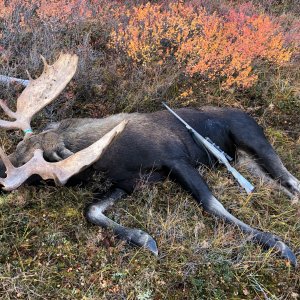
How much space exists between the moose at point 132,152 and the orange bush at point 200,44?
3.91ft

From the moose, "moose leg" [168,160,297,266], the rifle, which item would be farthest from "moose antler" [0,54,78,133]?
"moose leg" [168,160,297,266]

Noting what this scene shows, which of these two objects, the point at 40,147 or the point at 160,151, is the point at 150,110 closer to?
the point at 160,151

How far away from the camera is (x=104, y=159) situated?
4.34 meters

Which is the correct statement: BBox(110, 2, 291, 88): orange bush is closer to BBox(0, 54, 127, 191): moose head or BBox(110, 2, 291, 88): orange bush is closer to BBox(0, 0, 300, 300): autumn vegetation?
BBox(0, 0, 300, 300): autumn vegetation

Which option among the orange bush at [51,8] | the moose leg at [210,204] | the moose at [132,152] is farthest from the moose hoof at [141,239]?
the orange bush at [51,8]

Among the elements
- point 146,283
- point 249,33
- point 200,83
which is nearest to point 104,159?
point 146,283

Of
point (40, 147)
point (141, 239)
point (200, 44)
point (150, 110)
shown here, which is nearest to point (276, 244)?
point (141, 239)

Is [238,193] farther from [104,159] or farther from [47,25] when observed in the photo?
[47,25]

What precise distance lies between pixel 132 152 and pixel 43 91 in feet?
4.35

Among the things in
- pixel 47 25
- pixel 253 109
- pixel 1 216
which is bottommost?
pixel 1 216

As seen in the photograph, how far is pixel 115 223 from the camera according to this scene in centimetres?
414

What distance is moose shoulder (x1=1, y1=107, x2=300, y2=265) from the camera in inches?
164

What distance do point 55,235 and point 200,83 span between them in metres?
3.52

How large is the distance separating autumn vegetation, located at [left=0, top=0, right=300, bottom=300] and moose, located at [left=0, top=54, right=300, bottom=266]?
157 mm
